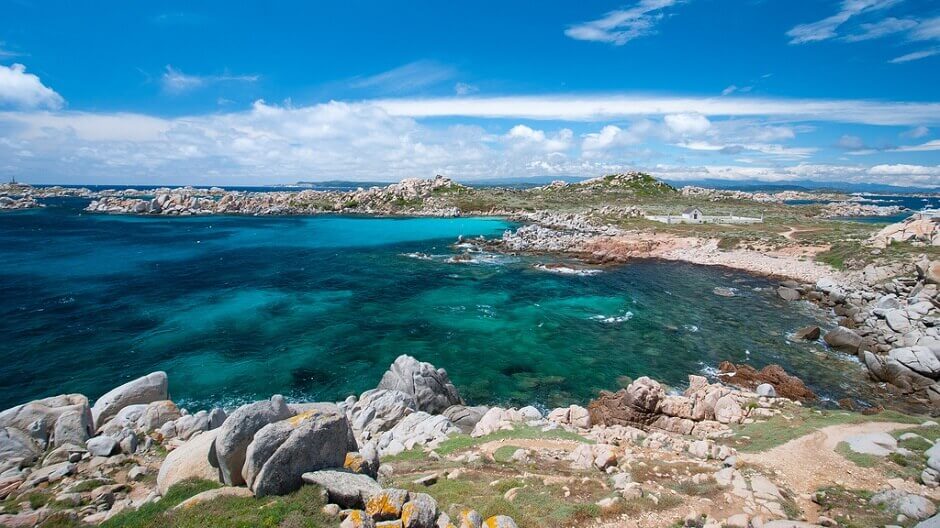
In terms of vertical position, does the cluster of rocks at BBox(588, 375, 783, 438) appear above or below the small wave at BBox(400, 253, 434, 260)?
below

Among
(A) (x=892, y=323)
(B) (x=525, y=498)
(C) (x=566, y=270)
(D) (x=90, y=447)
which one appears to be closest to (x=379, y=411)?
(D) (x=90, y=447)

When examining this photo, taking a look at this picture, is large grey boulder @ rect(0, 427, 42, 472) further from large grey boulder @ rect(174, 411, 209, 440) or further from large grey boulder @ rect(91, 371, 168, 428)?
large grey boulder @ rect(174, 411, 209, 440)

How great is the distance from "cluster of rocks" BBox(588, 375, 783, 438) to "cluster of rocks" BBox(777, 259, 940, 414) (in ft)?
31.8

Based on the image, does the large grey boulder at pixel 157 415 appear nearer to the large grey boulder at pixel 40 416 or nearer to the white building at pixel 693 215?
the large grey boulder at pixel 40 416

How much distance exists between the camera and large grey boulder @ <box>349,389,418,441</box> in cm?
1933

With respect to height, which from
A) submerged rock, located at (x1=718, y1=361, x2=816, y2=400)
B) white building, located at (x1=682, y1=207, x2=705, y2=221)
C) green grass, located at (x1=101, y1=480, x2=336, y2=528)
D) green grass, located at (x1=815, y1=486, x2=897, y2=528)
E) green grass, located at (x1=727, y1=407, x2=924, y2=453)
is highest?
white building, located at (x1=682, y1=207, x2=705, y2=221)

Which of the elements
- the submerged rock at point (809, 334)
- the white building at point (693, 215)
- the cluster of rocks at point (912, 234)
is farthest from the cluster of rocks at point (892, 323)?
the white building at point (693, 215)

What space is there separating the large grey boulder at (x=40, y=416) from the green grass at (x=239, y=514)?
9021mm

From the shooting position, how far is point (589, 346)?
31.2m

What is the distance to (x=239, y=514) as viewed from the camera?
9.12 meters

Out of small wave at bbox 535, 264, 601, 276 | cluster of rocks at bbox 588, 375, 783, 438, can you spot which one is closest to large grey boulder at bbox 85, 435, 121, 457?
cluster of rocks at bbox 588, 375, 783, 438

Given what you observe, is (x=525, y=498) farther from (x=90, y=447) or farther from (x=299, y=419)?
(x=90, y=447)

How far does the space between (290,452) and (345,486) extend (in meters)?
1.60

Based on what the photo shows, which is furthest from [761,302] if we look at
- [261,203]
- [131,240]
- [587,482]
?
[261,203]
